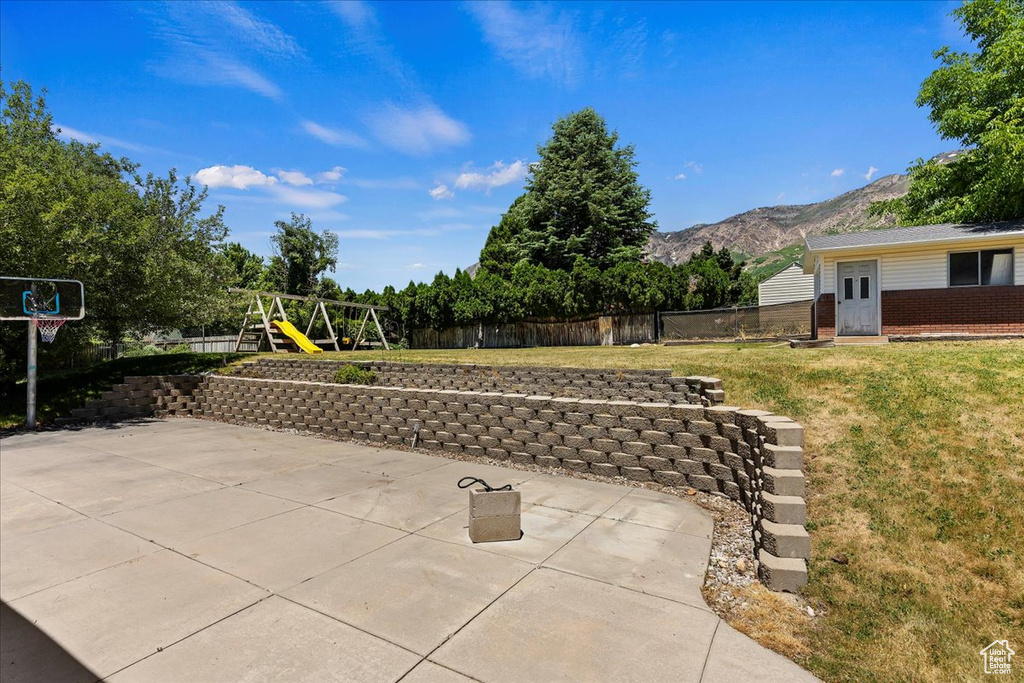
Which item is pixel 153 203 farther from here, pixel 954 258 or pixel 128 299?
pixel 954 258

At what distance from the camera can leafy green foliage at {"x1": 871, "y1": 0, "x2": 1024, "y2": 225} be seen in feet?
49.8

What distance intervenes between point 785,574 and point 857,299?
1317 cm

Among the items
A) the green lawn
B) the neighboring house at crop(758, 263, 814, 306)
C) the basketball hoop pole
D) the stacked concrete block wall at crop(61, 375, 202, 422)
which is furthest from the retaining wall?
the neighboring house at crop(758, 263, 814, 306)

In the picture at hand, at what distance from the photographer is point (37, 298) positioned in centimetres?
1160

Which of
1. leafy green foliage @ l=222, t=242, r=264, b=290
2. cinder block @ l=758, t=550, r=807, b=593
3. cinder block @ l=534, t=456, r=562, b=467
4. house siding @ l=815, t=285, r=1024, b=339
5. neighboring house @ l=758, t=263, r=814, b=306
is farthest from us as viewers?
leafy green foliage @ l=222, t=242, r=264, b=290

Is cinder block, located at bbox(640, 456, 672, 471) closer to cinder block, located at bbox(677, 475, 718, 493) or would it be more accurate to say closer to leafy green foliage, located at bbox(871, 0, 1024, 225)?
cinder block, located at bbox(677, 475, 718, 493)

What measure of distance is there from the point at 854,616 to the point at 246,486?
649 centimetres

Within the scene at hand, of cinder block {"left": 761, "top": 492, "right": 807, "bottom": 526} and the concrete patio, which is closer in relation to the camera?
the concrete patio

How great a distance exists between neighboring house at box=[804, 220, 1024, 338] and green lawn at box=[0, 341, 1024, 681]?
21.0 ft

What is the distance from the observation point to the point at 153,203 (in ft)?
52.2

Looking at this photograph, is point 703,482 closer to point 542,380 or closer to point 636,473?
point 636,473

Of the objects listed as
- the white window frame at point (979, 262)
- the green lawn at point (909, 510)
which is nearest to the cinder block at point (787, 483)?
the green lawn at point (909, 510)

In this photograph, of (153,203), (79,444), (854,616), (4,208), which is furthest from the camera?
(153,203)

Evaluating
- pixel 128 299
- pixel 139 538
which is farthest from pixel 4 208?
pixel 139 538
